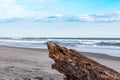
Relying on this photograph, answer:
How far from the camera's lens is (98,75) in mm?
5719

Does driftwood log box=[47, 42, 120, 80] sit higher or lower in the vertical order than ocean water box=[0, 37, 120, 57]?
higher

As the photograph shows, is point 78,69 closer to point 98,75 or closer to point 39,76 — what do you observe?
point 98,75

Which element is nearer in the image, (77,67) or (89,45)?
(77,67)

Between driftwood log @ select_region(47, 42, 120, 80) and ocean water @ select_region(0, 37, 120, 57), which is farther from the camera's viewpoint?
ocean water @ select_region(0, 37, 120, 57)

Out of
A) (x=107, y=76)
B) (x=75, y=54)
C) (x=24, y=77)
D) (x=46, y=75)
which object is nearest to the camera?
(x=107, y=76)

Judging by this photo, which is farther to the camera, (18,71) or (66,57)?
(18,71)

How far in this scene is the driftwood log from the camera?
5742 mm

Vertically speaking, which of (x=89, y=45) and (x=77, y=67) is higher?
(x=77, y=67)

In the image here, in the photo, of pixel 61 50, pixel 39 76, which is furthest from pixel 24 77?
pixel 61 50

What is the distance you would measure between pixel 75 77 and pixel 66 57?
46cm

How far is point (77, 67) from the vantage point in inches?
231

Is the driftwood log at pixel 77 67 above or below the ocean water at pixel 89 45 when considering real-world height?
above

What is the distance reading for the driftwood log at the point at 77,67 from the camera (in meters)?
5.74

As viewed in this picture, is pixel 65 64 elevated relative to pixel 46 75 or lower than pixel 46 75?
elevated
